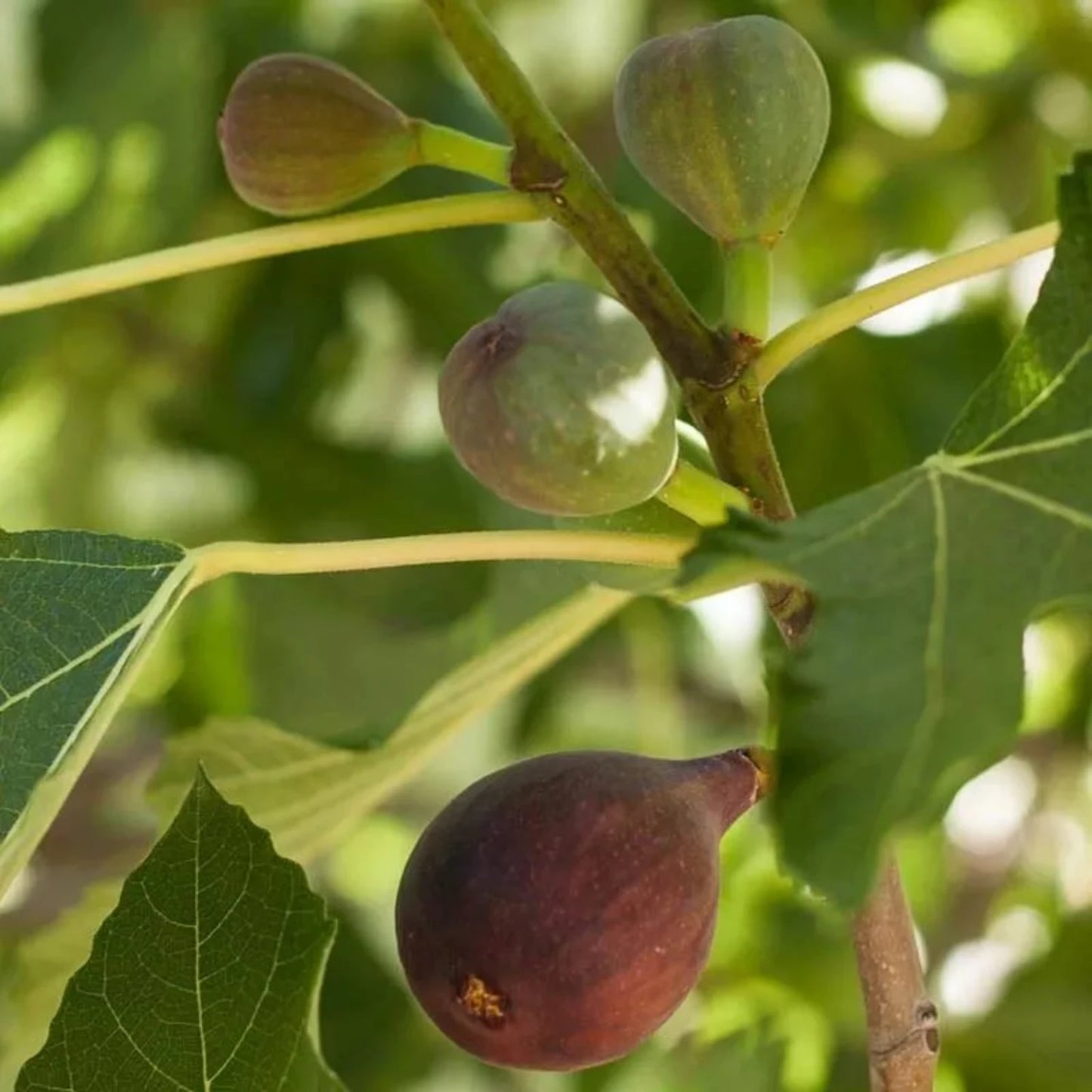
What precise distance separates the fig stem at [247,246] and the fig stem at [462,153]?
17 millimetres

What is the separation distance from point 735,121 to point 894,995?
42 cm

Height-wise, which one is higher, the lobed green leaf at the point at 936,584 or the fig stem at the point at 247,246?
the fig stem at the point at 247,246

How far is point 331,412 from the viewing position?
2.38 metres

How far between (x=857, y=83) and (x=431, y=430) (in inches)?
28.4

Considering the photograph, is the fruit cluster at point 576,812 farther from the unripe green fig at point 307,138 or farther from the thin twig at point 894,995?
the unripe green fig at point 307,138

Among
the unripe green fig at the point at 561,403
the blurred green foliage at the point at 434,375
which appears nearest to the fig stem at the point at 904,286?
the unripe green fig at the point at 561,403

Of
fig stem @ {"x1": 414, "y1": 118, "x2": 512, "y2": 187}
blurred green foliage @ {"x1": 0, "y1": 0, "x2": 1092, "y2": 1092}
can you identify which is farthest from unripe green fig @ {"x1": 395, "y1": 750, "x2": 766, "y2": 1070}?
blurred green foliage @ {"x1": 0, "y1": 0, "x2": 1092, "y2": 1092}

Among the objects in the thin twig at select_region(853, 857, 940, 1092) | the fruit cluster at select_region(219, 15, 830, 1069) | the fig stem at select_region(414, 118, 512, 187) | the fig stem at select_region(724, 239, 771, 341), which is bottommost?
the thin twig at select_region(853, 857, 940, 1092)

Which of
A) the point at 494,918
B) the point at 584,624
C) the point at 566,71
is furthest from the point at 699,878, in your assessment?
the point at 566,71

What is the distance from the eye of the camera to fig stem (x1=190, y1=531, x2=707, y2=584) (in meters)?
0.92

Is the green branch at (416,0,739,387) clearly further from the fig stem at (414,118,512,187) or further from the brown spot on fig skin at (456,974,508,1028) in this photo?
the brown spot on fig skin at (456,974,508,1028)

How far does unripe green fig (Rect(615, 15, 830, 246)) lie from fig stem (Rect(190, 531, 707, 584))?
0.52ft

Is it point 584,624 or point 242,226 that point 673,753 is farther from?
point 584,624

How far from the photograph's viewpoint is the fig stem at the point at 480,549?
0.92 meters
